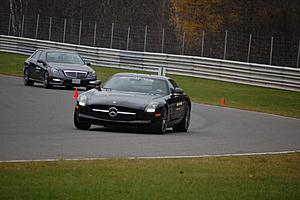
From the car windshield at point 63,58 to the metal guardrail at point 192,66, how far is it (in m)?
3.19

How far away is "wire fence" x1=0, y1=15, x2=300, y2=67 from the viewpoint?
4219 centimetres

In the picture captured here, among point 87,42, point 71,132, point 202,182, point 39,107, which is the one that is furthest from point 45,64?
point 202,182

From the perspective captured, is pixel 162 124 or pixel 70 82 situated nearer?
pixel 162 124

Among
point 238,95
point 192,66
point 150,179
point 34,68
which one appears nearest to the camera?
point 150,179

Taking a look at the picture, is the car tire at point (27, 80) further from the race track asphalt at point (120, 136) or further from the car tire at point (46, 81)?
the race track asphalt at point (120, 136)

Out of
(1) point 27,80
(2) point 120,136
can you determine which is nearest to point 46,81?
(1) point 27,80

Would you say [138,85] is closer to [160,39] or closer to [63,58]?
[63,58]

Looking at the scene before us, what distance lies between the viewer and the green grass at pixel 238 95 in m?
32.3

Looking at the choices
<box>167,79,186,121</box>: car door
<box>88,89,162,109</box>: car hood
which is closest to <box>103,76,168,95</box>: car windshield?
<box>167,79,186,121</box>: car door

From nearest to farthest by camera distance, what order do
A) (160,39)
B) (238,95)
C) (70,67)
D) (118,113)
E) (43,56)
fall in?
(118,113) < (70,67) < (43,56) < (238,95) < (160,39)

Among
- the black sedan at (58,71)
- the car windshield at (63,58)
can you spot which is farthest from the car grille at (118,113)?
the car windshield at (63,58)

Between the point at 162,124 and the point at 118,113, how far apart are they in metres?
1.00

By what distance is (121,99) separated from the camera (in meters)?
19.5

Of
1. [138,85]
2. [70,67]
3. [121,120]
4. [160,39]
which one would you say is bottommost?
[70,67]
